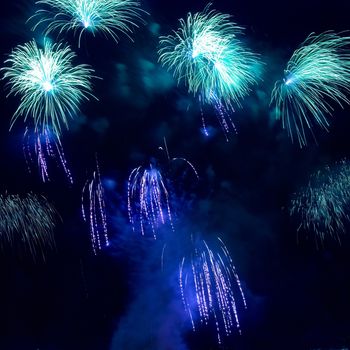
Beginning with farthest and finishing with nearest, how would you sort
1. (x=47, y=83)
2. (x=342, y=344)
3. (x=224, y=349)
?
(x=224, y=349)
(x=342, y=344)
(x=47, y=83)

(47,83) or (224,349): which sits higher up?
(47,83)

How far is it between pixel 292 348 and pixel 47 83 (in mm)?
54843

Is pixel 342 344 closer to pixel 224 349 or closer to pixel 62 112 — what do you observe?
pixel 224 349

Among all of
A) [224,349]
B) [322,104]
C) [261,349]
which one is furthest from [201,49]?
[261,349]

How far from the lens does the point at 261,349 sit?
218 ft

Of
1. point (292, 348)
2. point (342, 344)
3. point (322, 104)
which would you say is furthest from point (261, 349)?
point (322, 104)

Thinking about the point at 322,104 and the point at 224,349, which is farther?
the point at 224,349

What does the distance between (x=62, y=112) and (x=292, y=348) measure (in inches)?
2120

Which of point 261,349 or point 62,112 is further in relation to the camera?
point 261,349

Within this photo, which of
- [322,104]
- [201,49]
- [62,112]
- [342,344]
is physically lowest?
[342,344]

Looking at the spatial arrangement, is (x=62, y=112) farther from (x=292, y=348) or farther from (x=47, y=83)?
(x=292, y=348)

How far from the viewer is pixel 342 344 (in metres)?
52.1

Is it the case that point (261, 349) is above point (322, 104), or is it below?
below

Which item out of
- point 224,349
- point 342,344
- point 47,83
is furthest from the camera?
point 224,349
